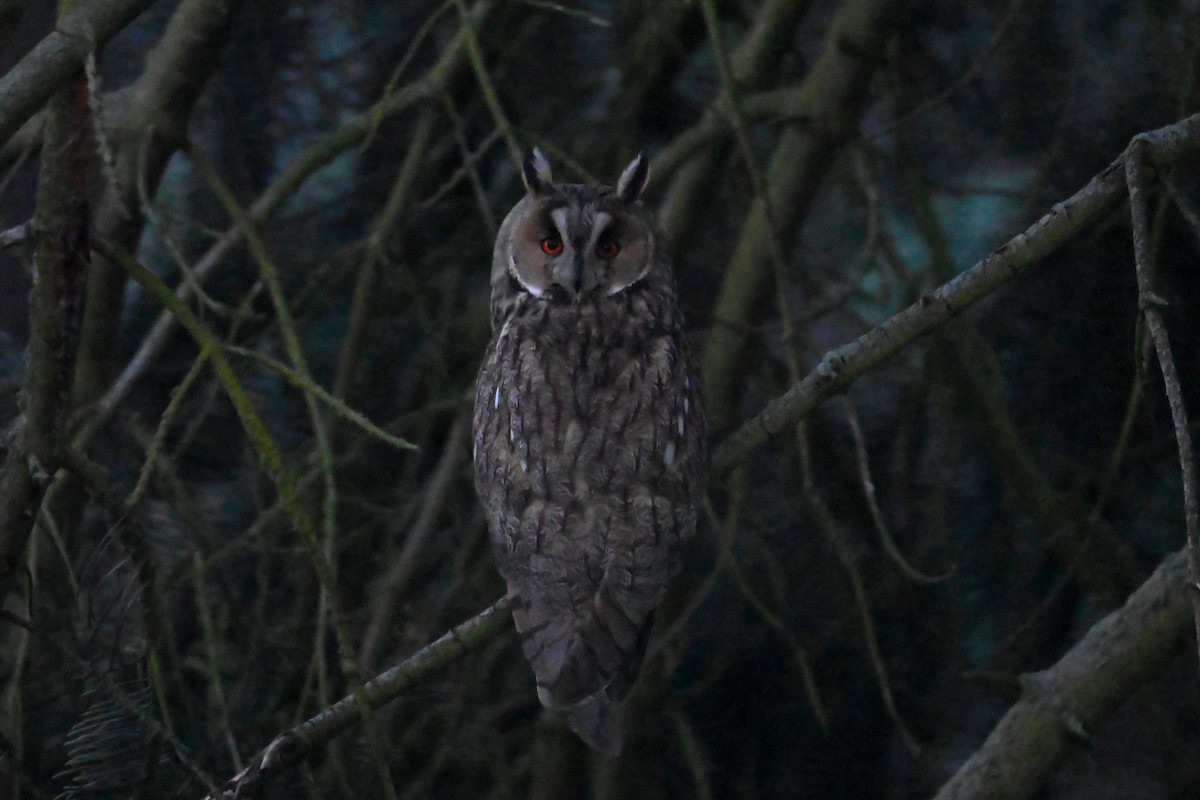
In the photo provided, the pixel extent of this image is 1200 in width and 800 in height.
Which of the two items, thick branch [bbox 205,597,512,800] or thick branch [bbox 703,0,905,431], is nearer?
thick branch [bbox 205,597,512,800]

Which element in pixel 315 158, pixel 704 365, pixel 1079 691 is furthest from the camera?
pixel 704 365

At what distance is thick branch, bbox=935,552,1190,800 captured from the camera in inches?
88.7

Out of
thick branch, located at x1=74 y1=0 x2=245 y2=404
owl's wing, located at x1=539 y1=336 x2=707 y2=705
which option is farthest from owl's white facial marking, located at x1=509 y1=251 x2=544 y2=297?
thick branch, located at x1=74 y1=0 x2=245 y2=404

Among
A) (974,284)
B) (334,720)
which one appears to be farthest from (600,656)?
(974,284)

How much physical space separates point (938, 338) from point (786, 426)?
103 centimetres

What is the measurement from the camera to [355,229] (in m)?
3.28

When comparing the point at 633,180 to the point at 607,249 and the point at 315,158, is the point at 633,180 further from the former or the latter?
the point at 315,158

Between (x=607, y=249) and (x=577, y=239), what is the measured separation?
98mm

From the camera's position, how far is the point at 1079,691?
7.45 ft

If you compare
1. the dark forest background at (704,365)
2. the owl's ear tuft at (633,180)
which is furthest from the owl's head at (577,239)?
the dark forest background at (704,365)

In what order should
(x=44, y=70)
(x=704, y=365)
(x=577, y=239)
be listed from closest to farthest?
(x=44, y=70) → (x=577, y=239) → (x=704, y=365)

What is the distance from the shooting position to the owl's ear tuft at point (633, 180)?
243 centimetres

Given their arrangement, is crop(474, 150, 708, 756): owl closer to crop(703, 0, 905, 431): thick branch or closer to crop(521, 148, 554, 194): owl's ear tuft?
crop(521, 148, 554, 194): owl's ear tuft

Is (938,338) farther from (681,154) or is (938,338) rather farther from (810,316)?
(681,154)
